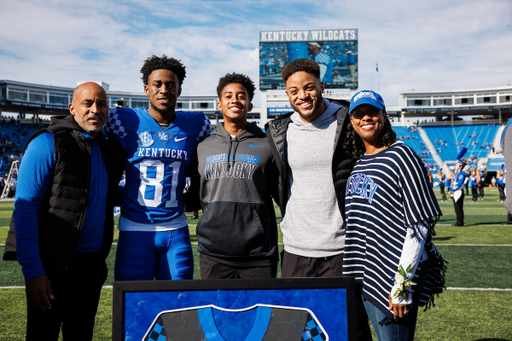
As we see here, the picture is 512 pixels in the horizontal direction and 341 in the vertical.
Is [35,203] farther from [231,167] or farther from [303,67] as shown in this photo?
[303,67]

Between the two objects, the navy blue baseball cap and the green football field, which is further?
the green football field

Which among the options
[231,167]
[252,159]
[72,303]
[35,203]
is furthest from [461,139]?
[35,203]

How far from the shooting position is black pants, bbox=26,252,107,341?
231 centimetres

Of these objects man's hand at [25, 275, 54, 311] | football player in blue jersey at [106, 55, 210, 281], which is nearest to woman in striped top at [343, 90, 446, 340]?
football player in blue jersey at [106, 55, 210, 281]

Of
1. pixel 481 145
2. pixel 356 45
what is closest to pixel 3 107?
pixel 356 45

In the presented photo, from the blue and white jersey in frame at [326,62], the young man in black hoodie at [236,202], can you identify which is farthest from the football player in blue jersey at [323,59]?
the young man in black hoodie at [236,202]

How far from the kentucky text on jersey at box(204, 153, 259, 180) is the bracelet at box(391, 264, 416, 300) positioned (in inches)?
49.4

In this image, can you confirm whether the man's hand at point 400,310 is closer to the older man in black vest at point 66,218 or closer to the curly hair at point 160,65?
the older man in black vest at point 66,218

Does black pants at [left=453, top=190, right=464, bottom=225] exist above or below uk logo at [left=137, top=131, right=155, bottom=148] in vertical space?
below

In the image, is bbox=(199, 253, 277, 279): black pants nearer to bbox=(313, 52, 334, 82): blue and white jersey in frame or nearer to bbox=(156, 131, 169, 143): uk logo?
bbox=(156, 131, 169, 143): uk logo

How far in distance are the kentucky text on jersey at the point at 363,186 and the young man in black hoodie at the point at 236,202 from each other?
769mm

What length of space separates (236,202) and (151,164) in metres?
0.75

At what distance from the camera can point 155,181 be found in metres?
2.87

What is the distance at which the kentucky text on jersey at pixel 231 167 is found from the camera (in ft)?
9.14
